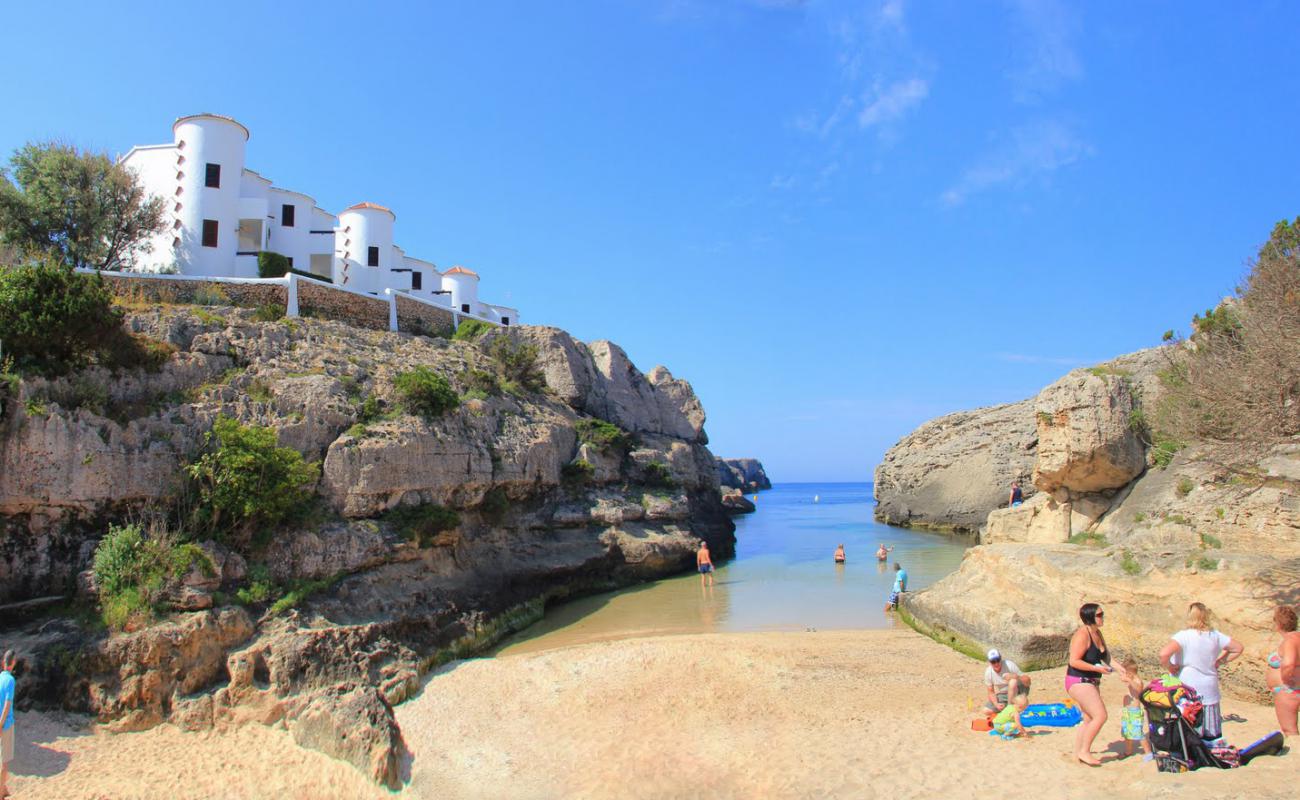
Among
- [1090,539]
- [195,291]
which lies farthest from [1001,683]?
[195,291]

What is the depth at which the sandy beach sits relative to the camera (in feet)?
30.2

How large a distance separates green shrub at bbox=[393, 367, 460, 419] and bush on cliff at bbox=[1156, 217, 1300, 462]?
17.9 metres

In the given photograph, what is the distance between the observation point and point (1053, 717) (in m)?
10.2

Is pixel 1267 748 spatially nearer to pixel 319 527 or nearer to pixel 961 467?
pixel 319 527

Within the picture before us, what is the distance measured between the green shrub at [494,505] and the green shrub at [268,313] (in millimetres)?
8486

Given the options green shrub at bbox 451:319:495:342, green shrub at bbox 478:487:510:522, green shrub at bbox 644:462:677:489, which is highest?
green shrub at bbox 451:319:495:342

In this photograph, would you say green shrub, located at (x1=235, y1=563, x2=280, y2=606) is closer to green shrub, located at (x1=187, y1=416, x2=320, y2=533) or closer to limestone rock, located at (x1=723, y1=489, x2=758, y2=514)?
green shrub, located at (x1=187, y1=416, x2=320, y2=533)

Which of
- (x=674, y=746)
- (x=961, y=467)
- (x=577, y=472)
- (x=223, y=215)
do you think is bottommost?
(x=674, y=746)

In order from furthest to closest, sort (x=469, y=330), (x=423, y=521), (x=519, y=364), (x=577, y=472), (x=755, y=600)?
(x=469, y=330) < (x=519, y=364) < (x=577, y=472) < (x=755, y=600) < (x=423, y=521)

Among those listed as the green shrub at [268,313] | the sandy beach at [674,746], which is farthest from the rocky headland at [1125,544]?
the green shrub at [268,313]

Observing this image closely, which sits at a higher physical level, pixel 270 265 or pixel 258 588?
pixel 270 265

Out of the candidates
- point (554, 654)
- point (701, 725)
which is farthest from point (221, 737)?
point (701, 725)

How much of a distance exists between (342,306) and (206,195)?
7340mm

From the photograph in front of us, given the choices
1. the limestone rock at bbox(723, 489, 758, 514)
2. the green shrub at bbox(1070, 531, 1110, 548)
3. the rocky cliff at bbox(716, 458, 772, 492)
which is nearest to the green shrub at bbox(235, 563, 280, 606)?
the green shrub at bbox(1070, 531, 1110, 548)
